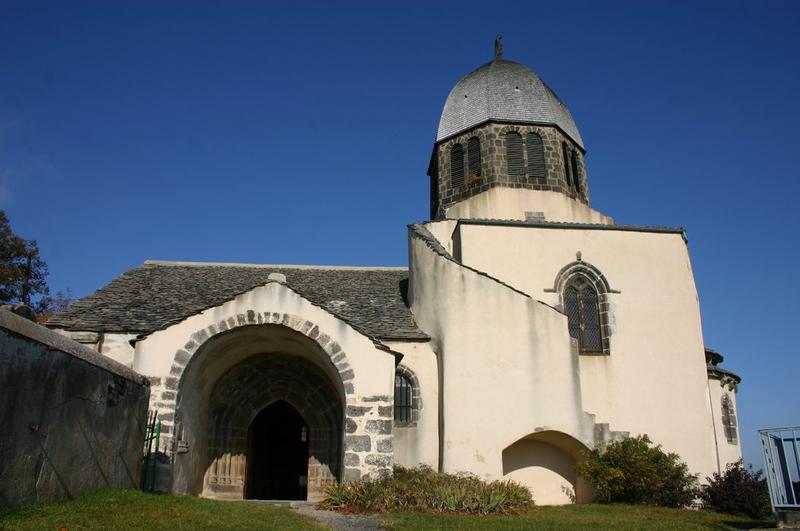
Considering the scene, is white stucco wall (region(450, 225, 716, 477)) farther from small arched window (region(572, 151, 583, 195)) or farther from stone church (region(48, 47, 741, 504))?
small arched window (region(572, 151, 583, 195))

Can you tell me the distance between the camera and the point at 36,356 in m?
8.22

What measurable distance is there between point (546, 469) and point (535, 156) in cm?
1005

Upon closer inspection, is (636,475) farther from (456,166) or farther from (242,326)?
(456,166)

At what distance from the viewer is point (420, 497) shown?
12125 millimetres

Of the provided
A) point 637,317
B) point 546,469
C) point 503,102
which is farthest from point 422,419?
point 503,102

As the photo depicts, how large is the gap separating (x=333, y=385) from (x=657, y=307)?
9.17m

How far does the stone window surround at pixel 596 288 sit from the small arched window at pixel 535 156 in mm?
3716

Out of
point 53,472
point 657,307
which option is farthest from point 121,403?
point 657,307

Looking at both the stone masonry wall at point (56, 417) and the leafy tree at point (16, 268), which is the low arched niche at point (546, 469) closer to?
the stone masonry wall at point (56, 417)

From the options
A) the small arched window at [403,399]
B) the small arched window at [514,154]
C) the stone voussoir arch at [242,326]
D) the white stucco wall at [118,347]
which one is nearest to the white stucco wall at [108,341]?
the white stucco wall at [118,347]

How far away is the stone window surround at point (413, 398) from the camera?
15.9 m

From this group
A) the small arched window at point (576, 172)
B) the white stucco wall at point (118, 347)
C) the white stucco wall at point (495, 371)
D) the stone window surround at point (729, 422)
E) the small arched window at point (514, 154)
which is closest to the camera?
the white stucco wall at point (495, 371)

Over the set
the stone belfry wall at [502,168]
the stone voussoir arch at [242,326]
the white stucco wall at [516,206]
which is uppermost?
the stone belfry wall at [502,168]

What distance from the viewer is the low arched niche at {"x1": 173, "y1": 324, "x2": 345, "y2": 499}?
15.2 metres
